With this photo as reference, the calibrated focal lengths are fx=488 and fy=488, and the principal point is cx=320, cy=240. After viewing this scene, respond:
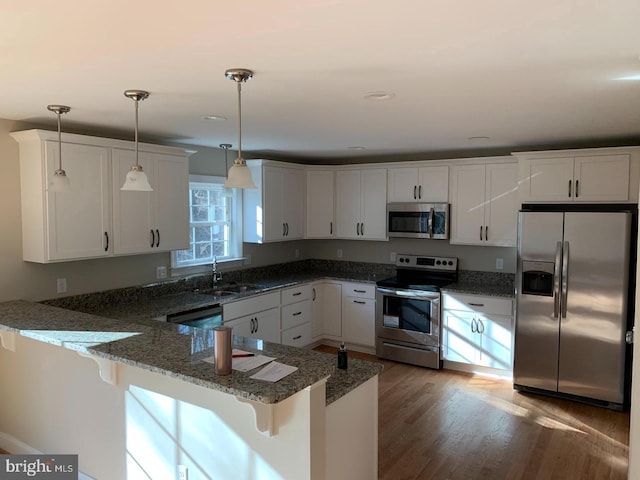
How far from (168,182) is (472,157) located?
3177mm

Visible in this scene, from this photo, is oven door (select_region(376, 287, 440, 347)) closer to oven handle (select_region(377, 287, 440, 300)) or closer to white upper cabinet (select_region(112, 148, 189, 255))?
oven handle (select_region(377, 287, 440, 300))

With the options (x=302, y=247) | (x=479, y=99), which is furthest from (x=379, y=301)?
(x=479, y=99)

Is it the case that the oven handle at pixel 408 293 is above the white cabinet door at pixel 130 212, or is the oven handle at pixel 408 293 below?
below

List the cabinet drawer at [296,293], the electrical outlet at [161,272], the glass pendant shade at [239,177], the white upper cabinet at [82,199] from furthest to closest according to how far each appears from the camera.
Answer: the cabinet drawer at [296,293]
the electrical outlet at [161,272]
the white upper cabinet at [82,199]
the glass pendant shade at [239,177]

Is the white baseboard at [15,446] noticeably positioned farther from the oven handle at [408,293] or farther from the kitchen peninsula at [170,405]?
the oven handle at [408,293]

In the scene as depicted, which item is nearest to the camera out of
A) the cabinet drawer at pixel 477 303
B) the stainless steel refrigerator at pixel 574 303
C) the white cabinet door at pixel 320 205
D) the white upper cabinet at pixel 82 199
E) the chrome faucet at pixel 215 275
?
the white upper cabinet at pixel 82 199

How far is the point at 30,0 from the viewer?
4.74ft

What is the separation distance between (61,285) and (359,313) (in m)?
3.12

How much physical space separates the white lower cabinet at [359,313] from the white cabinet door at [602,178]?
2.34 m

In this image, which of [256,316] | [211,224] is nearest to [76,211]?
[211,224]

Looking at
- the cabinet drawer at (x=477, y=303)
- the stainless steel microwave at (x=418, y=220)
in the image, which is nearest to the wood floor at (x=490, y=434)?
the cabinet drawer at (x=477, y=303)

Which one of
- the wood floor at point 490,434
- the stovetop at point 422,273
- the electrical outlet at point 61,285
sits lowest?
the wood floor at point 490,434

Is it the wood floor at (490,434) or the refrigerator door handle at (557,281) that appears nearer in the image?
the wood floor at (490,434)

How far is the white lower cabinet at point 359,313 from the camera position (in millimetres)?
5568
